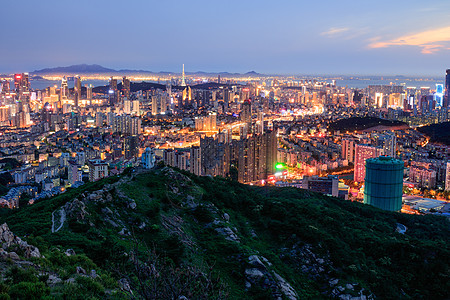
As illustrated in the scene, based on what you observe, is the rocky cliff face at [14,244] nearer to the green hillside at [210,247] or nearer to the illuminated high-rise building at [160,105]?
the green hillside at [210,247]

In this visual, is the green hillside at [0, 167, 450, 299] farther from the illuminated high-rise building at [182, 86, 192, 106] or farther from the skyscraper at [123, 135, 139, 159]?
the illuminated high-rise building at [182, 86, 192, 106]

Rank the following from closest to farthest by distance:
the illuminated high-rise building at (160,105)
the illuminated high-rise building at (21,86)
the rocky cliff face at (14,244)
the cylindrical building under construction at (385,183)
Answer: the rocky cliff face at (14,244)
the cylindrical building under construction at (385,183)
the illuminated high-rise building at (160,105)
the illuminated high-rise building at (21,86)

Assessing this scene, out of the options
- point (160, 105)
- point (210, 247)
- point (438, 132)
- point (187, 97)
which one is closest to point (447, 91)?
point (438, 132)

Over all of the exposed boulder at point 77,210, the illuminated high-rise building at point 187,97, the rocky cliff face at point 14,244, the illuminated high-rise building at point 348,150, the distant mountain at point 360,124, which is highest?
the illuminated high-rise building at point 187,97

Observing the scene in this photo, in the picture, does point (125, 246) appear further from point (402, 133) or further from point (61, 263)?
point (402, 133)

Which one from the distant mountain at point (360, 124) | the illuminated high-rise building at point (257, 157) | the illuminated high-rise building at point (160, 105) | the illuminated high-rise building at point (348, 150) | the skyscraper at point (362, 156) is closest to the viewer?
the illuminated high-rise building at point (257, 157)

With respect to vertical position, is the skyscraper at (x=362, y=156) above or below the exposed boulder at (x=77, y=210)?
below

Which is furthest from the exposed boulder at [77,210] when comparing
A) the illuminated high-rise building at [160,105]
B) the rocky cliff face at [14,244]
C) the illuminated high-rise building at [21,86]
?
the illuminated high-rise building at [21,86]
